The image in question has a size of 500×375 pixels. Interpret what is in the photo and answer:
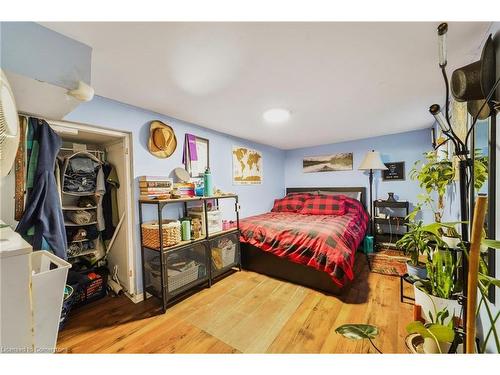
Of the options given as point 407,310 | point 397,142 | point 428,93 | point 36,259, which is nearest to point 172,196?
point 36,259

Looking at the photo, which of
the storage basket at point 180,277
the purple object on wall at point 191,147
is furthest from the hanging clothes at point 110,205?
the storage basket at point 180,277

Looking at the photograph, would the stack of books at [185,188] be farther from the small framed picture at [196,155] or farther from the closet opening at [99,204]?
the closet opening at [99,204]

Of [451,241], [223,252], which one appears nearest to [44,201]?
[223,252]

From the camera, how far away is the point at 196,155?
2689 mm

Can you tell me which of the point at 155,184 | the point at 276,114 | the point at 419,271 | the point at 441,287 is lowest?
the point at 419,271

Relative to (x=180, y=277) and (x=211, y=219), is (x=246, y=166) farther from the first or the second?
(x=180, y=277)

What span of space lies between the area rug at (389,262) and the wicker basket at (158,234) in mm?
2502

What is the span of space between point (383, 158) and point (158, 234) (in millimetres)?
3745

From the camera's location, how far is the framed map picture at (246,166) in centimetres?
337

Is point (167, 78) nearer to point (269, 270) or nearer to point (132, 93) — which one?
point (132, 93)

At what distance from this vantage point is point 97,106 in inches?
71.9

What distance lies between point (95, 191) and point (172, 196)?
0.93 meters

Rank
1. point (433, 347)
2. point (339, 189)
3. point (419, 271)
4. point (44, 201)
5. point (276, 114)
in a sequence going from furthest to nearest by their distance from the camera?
1. point (339, 189)
2. point (276, 114)
3. point (419, 271)
4. point (44, 201)
5. point (433, 347)

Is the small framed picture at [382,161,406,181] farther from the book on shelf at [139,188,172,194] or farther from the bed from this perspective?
the book on shelf at [139,188,172,194]
